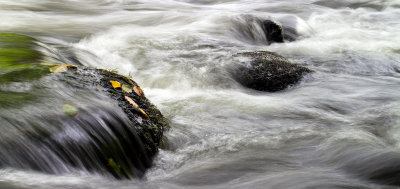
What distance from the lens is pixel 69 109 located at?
3027mm

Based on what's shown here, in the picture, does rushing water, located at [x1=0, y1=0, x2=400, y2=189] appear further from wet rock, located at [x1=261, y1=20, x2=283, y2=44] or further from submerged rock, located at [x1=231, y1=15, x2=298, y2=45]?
wet rock, located at [x1=261, y1=20, x2=283, y2=44]

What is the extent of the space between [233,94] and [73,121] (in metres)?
2.93

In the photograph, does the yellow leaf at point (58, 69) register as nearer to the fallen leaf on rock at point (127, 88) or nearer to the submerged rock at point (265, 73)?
the fallen leaf on rock at point (127, 88)

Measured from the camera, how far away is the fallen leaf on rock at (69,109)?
2.99 metres

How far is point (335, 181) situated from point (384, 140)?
5.06 feet

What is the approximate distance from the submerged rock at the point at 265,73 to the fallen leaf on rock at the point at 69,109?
330cm

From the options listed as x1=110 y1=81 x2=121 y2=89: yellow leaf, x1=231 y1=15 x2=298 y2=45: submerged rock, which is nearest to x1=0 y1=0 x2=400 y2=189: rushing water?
x1=231 y1=15 x2=298 y2=45: submerged rock

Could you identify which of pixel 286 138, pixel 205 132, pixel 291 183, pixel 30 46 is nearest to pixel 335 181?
pixel 291 183

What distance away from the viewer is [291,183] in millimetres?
2914

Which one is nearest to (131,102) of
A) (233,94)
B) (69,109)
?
(69,109)

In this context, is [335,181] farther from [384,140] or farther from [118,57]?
[118,57]

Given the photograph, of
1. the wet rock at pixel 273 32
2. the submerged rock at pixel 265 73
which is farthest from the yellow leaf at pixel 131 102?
the wet rock at pixel 273 32

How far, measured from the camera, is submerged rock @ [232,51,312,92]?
19.6 ft

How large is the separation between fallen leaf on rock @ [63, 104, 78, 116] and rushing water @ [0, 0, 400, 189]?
454 mm
